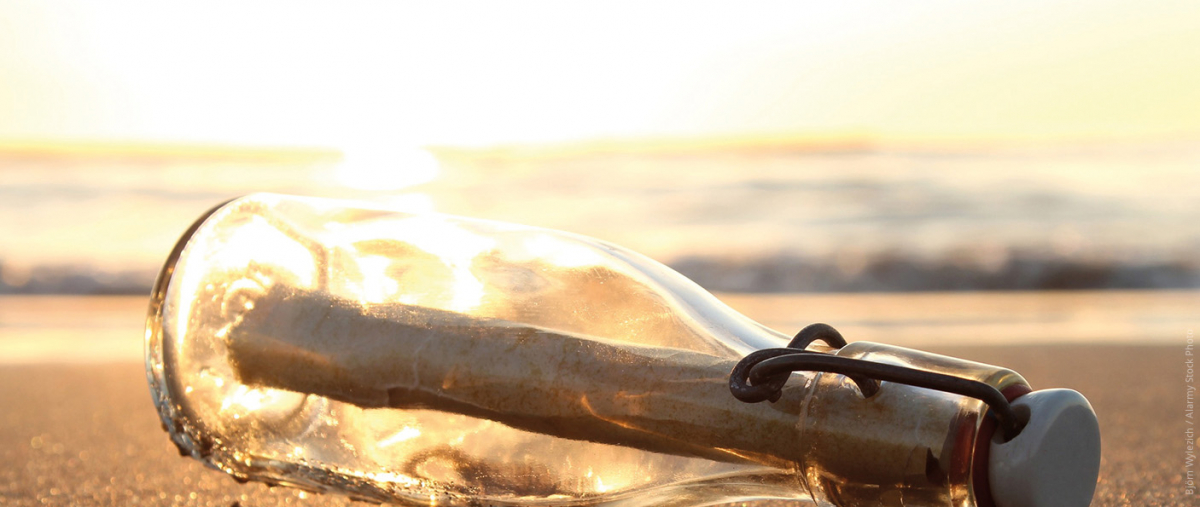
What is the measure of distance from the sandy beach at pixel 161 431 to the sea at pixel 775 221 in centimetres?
39

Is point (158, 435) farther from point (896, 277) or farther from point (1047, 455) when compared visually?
point (896, 277)

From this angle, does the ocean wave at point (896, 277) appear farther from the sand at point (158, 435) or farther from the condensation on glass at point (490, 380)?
the condensation on glass at point (490, 380)

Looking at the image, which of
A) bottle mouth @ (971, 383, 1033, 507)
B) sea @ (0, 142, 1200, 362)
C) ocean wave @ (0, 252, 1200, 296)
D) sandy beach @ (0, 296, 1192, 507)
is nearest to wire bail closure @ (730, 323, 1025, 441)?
bottle mouth @ (971, 383, 1033, 507)

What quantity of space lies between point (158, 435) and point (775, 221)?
7258 millimetres

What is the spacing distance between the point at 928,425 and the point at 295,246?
0.60 m

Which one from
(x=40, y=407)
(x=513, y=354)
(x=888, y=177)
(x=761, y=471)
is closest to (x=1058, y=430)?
(x=761, y=471)

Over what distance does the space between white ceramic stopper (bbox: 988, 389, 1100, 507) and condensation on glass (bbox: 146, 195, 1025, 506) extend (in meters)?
0.02

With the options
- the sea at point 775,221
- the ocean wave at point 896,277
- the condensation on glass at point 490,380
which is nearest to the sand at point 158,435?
the condensation on glass at point 490,380

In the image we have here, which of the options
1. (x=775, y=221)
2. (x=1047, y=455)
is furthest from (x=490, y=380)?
(x=775, y=221)

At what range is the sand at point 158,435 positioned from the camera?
128cm

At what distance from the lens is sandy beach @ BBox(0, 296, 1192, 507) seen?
50.5 inches

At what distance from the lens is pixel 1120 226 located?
7539 millimetres

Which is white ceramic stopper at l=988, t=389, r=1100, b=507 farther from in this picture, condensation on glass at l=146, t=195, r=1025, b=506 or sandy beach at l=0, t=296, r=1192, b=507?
sandy beach at l=0, t=296, r=1192, b=507

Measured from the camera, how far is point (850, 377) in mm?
663
